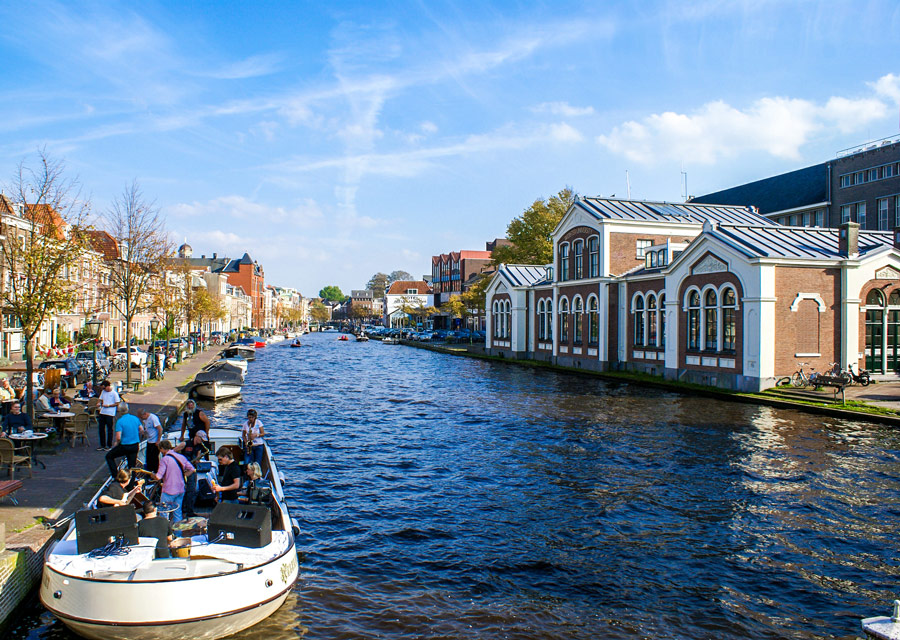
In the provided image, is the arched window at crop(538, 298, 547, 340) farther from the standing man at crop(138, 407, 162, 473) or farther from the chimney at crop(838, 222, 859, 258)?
the standing man at crop(138, 407, 162, 473)

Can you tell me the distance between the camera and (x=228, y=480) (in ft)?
38.3

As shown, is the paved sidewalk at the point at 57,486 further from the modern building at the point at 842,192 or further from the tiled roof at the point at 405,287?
the tiled roof at the point at 405,287

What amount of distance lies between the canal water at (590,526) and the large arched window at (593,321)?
1773cm

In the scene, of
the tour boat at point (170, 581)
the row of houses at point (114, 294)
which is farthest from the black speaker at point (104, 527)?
the row of houses at point (114, 294)

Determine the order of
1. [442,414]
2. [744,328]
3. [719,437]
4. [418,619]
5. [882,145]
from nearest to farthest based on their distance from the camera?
1. [418,619]
2. [719,437]
3. [442,414]
4. [744,328]
5. [882,145]

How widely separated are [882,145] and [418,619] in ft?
206

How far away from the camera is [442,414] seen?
2814cm

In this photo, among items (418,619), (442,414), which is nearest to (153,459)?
(418,619)

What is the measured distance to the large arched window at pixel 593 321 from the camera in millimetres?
44062

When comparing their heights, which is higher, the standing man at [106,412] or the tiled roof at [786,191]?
the tiled roof at [786,191]

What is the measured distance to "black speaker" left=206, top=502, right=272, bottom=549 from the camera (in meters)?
9.00

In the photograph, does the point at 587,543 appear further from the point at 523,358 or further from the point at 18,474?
the point at 523,358

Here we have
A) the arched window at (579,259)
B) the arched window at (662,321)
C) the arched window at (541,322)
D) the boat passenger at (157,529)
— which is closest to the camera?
the boat passenger at (157,529)

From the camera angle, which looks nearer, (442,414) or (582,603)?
(582,603)
